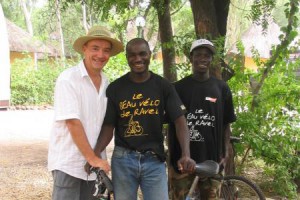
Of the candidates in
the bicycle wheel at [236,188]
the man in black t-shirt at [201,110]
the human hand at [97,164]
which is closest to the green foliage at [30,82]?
the bicycle wheel at [236,188]

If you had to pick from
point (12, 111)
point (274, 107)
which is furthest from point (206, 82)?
point (12, 111)

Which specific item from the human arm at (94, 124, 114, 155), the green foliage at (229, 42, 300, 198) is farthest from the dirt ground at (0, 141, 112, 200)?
the human arm at (94, 124, 114, 155)

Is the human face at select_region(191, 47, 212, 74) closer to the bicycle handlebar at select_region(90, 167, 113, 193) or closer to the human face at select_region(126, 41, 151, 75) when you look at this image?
the human face at select_region(126, 41, 151, 75)

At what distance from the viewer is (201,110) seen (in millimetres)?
3439

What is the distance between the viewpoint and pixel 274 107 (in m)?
5.65

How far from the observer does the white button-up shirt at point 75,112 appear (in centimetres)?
276

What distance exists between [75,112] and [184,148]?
0.77 meters

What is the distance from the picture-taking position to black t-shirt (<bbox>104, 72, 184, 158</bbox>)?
2828mm

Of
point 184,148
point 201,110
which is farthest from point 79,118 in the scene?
point 201,110

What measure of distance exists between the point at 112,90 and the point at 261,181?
14.3ft

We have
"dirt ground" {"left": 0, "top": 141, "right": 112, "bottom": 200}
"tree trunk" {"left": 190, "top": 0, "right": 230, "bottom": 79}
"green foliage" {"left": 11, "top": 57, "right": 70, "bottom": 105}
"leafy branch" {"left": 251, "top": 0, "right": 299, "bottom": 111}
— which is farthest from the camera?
"green foliage" {"left": 11, "top": 57, "right": 70, "bottom": 105}

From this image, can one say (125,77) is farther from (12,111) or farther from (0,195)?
(12,111)

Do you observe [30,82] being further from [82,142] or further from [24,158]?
[82,142]

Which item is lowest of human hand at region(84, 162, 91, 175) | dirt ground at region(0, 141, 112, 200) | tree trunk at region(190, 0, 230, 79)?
dirt ground at region(0, 141, 112, 200)
